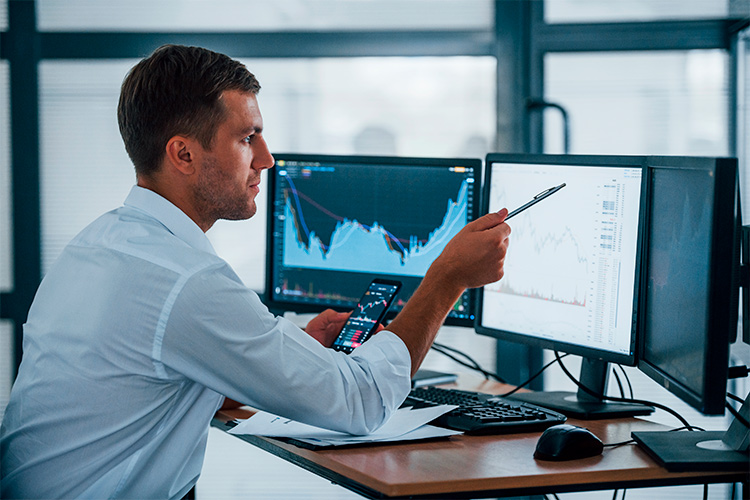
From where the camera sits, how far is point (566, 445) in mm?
1215

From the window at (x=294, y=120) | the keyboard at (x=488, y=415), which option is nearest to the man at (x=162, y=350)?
the keyboard at (x=488, y=415)

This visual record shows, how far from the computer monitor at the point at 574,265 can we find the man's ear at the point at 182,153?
0.72 m

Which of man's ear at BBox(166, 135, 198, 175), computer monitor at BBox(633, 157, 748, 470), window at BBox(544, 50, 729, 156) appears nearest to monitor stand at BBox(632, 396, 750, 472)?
computer monitor at BBox(633, 157, 748, 470)

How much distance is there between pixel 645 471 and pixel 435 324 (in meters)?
0.41

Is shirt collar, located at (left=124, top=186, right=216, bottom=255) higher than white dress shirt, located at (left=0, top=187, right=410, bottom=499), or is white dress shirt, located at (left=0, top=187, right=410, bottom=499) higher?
shirt collar, located at (left=124, top=186, right=216, bottom=255)

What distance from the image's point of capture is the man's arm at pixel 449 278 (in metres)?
1.33

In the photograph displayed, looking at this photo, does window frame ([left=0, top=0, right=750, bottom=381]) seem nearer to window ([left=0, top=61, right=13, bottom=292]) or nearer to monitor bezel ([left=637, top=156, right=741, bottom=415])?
window ([left=0, top=61, right=13, bottom=292])

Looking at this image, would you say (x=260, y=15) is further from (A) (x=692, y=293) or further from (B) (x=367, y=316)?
(A) (x=692, y=293)

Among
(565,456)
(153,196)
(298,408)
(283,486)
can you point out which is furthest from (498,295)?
(283,486)

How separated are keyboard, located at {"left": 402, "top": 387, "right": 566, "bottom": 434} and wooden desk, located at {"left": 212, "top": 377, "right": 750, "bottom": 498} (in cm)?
7

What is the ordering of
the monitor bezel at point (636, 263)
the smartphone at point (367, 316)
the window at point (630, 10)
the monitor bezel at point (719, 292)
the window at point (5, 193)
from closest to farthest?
1. the monitor bezel at point (719, 292)
2. the monitor bezel at point (636, 263)
3. the smartphone at point (367, 316)
4. the window at point (630, 10)
5. the window at point (5, 193)

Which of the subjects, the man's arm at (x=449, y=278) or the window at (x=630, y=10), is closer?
the man's arm at (x=449, y=278)

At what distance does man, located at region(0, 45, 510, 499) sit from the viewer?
117cm

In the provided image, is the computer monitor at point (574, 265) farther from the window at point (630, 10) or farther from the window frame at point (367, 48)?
the window at point (630, 10)
